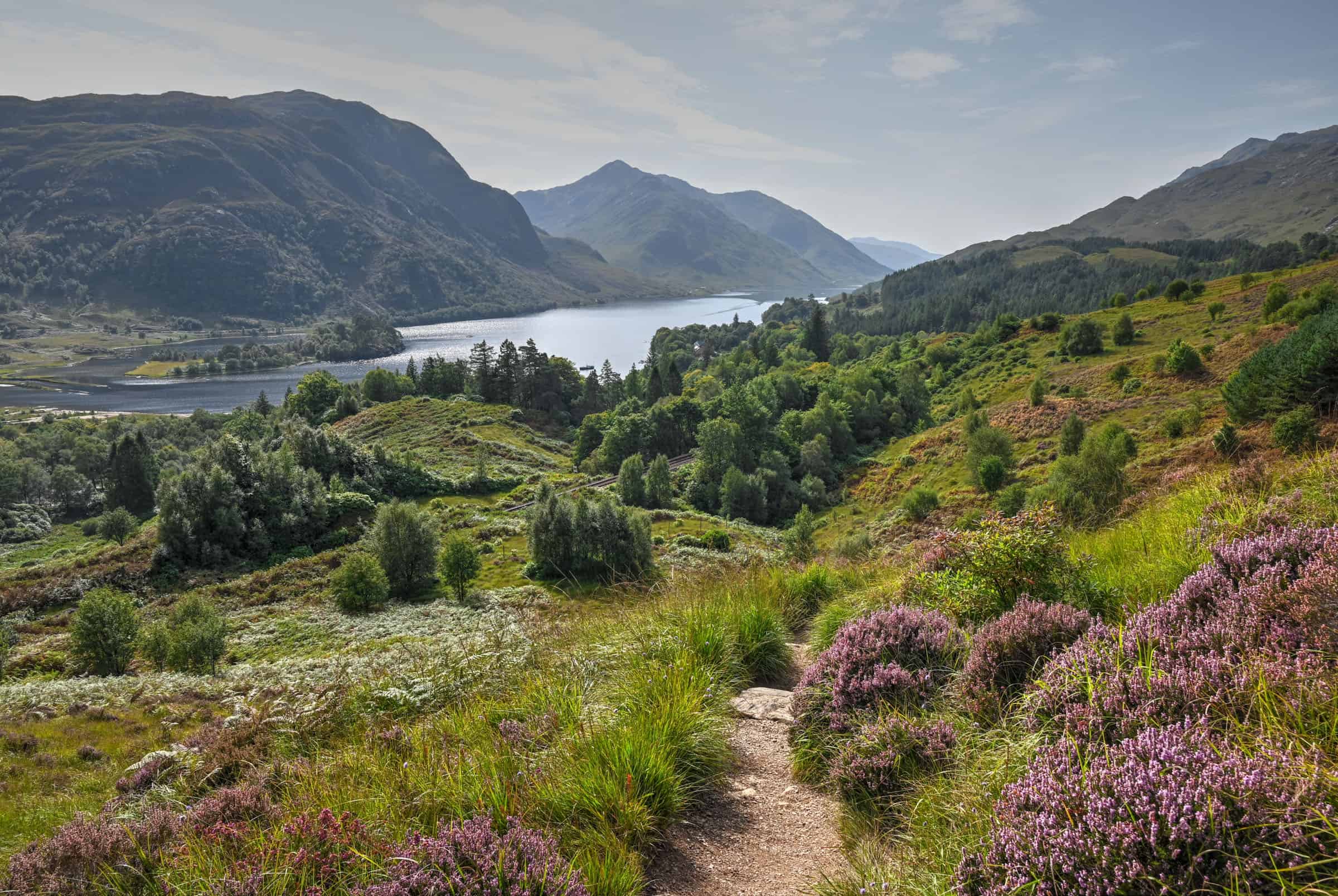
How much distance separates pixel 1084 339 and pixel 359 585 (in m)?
86.2

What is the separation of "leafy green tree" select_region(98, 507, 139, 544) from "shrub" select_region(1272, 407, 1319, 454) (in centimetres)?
9882

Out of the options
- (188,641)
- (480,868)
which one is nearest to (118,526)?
(188,641)

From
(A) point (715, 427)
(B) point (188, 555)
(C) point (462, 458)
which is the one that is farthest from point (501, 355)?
(B) point (188, 555)

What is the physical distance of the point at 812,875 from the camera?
3.89m

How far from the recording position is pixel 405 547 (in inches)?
1745

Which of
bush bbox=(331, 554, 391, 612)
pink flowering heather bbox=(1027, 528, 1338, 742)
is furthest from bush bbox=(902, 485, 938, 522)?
pink flowering heather bbox=(1027, 528, 1338, 742)

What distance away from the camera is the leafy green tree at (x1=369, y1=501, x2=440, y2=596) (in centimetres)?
4403

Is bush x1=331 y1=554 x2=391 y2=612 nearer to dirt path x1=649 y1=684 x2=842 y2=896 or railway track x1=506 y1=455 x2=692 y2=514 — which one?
railway track x1=506 y1=455 x2=692 y2=514

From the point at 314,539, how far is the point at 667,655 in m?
58.4

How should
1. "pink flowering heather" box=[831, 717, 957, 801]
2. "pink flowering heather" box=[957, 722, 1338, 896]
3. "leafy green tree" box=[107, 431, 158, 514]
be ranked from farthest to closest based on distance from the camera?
"leafy green tree" box=[107, 431, 158, 514] < "pink flowering heather" box=[831, 717, 957, 801] < "pink flowering heather" box=[957, 722, 1338, 896]

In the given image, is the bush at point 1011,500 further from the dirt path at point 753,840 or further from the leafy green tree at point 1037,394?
the dirt path at point 753,840

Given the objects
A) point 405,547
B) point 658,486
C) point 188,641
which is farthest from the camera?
point 658,486

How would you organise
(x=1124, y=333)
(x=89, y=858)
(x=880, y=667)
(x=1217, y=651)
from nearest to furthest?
(x=1217, y=651) < (x=89, y=858) < (x=880, y=667) < (x=1124, y=333)

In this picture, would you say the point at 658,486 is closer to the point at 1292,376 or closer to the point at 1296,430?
the point at 1292,376
